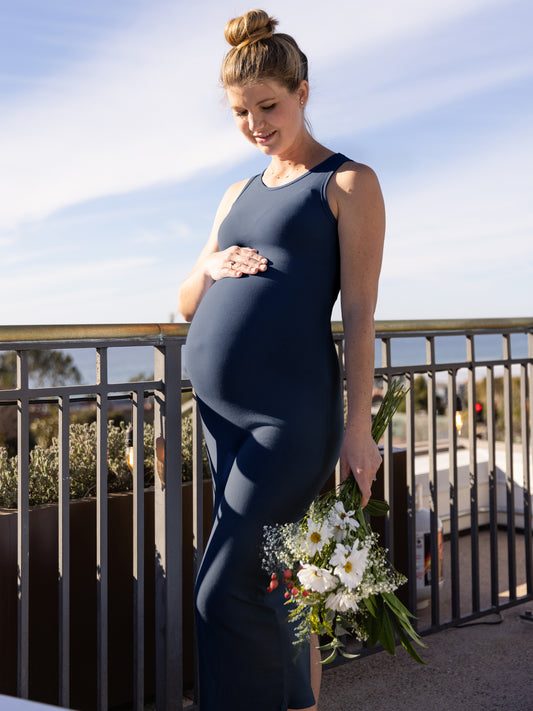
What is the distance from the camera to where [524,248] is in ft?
176

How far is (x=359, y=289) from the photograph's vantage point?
1.47 metres

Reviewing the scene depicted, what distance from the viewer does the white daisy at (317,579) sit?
1.26m

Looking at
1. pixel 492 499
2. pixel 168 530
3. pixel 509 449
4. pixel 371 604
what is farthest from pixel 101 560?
pixel 509 449

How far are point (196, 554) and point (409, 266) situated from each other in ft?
186

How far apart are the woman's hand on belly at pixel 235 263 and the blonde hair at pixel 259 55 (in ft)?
1.14

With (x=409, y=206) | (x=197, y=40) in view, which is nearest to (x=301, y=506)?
(x=197, y=40)

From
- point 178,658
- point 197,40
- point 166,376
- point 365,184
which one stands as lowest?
point 178,658

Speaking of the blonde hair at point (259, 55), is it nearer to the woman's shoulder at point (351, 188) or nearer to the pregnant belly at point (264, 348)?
the woman's shoulder at point (351, 188)

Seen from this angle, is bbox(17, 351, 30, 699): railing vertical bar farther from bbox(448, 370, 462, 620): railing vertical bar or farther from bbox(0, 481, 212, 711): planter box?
bbox(448, 370, 462, 620): railing vertical bar

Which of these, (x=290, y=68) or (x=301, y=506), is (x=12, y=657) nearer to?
(x=301, y=506)

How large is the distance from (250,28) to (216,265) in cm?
51

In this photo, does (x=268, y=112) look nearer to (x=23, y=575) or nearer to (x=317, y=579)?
(x=317, y=579)

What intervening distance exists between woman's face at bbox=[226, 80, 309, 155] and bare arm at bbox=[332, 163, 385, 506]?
159 millimetres

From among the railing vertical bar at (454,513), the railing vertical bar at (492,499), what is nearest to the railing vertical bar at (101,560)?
the railing vertical bar at (454,513)
